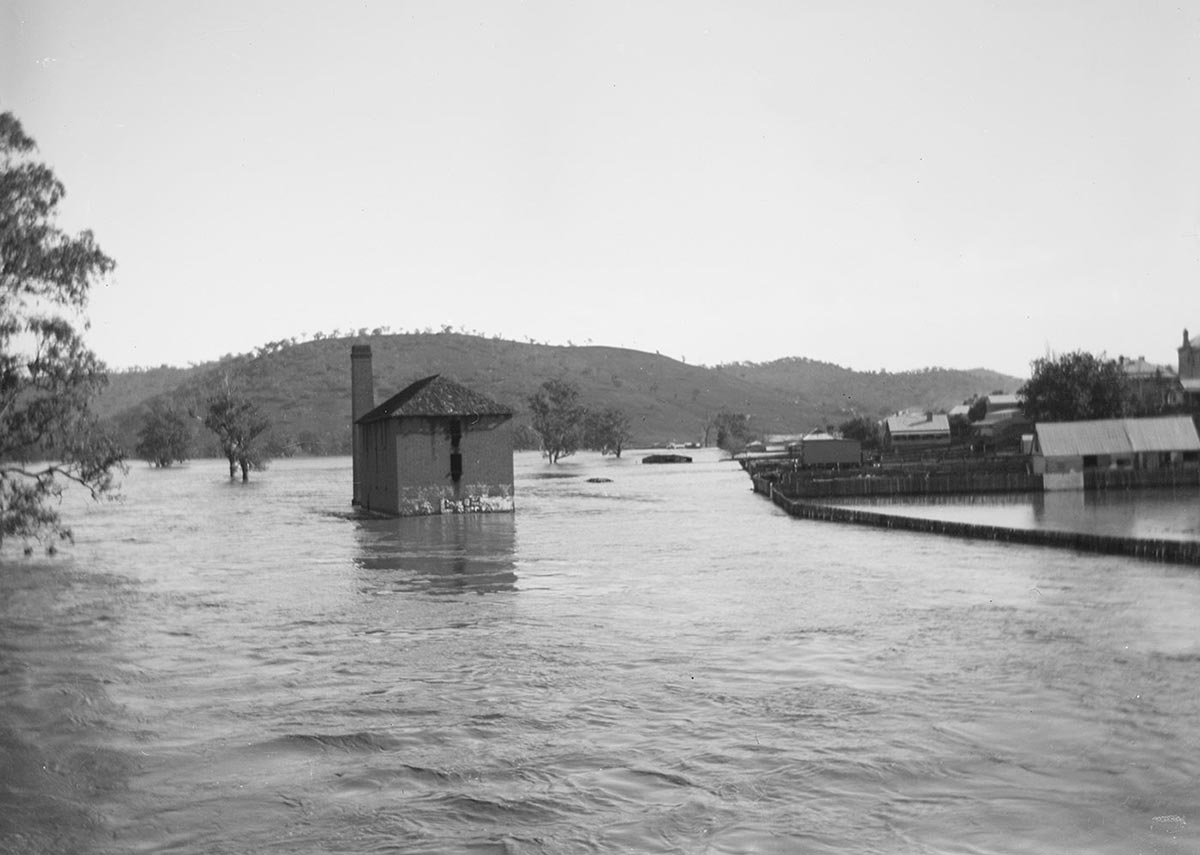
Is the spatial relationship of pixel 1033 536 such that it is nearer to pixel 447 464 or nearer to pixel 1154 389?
pixel 447 464

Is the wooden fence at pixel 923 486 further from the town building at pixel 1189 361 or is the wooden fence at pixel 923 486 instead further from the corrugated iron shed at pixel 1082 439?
the town building at pixel 1189 361

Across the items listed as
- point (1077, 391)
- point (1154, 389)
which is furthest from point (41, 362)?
point (1154, 389)

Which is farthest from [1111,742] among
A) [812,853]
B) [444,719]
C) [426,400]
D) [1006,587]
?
[426,400]

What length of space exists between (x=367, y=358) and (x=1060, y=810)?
45.7 m

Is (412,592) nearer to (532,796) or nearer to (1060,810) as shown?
(532,796)

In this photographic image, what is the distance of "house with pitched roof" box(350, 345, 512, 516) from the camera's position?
4112cm

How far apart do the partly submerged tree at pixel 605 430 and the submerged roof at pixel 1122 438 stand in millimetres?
83634

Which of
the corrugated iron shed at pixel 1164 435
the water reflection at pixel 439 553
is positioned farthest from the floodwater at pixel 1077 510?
the water reflection at pixel 439 553

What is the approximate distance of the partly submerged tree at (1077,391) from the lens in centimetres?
7912

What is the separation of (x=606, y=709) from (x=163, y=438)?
5447 inches

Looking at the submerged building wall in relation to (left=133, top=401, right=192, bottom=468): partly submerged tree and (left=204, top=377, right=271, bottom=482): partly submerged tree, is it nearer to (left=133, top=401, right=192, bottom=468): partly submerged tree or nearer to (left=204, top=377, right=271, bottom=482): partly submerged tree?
(left=204, top=377, right=271, bottom=482): partly submerged tree

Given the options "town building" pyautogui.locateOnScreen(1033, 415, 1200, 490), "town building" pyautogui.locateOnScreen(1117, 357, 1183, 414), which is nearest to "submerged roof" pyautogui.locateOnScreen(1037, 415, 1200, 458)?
"town building" pyautogui.locateOnScreen(1033, 415, 1200, 490)

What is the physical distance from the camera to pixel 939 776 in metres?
10.5

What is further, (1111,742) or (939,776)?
(1111,742)
